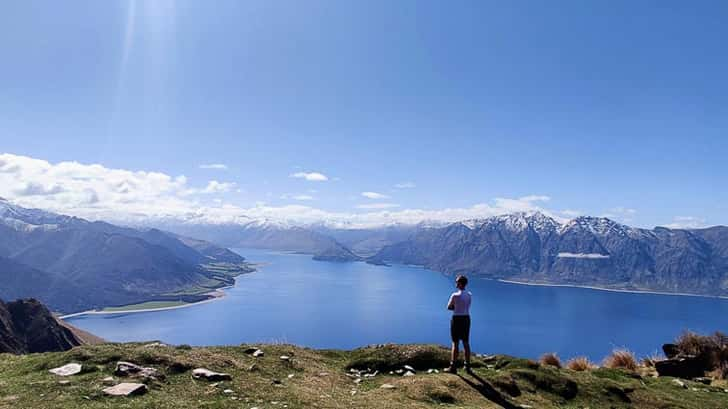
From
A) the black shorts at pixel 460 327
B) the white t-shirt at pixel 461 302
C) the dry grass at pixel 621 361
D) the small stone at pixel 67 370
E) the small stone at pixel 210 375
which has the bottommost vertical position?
the dry grass at pixel 621 361

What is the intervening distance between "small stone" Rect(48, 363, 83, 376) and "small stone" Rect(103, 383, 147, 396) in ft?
7.64

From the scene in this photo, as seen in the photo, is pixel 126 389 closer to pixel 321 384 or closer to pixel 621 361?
pixel 321 384

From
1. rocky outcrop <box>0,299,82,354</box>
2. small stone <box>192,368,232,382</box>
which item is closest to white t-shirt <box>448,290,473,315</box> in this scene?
small stone <box>192,368,232,382</box>

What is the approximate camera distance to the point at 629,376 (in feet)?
73.5

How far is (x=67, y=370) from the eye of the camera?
45.2ft

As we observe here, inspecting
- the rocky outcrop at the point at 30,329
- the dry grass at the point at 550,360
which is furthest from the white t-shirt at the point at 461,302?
the rocky outcrop at the point at 30,329

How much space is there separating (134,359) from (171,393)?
3.38 meters

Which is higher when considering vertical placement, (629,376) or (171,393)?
(171,393)

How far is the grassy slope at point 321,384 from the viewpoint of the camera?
39.9ft

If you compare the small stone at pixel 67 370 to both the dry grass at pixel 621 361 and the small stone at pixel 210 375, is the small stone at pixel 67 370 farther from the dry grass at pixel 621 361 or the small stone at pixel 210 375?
the dry grass at pixel 621 361

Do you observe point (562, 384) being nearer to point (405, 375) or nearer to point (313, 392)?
point (405, 375)

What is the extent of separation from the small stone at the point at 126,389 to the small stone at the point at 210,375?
1952 mm

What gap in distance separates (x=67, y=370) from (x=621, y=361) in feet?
97.7

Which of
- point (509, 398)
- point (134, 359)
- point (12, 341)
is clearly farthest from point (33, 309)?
point (509, 398)
